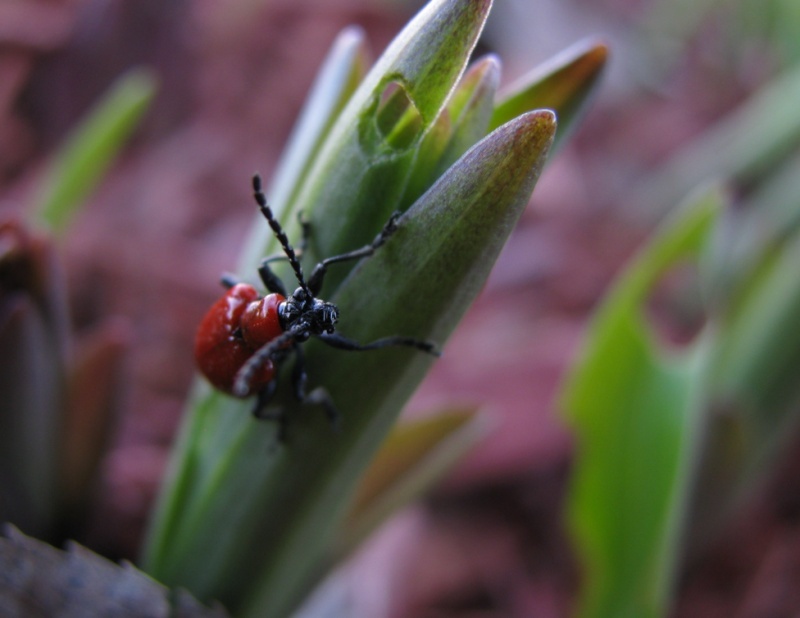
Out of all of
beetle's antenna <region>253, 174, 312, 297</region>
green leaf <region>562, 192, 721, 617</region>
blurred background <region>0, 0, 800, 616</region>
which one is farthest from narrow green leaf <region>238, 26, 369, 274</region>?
green leaf <region>562, 192, 721, 617</region>

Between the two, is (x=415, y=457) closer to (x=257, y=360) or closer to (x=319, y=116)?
(x=257, y=360)

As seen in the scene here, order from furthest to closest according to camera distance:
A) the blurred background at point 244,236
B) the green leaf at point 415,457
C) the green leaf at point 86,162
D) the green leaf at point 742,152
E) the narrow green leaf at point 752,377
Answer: the green leaf at point 742,152 → the blurred background at point 244,236 → the green leaf at point 86,162 → the narrow green leaf at point 752,377 → the green leaf at point 415,457

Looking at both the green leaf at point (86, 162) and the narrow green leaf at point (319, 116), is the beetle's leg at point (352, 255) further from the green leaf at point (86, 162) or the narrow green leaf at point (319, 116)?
the green leaf at point (86, 162)

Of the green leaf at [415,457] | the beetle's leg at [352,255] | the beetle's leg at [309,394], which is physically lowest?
the green leaf at [415,457]

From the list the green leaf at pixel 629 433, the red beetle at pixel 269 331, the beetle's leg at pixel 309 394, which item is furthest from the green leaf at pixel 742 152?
the beetle's leg at pixel 309 394

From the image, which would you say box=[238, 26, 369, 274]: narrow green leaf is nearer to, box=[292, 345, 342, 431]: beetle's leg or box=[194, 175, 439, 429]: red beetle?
box=[194, 175, 439, 429]: red beetle

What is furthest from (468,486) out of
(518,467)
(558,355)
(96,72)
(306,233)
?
(96,72)

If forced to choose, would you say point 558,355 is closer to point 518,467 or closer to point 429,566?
point 518,467
